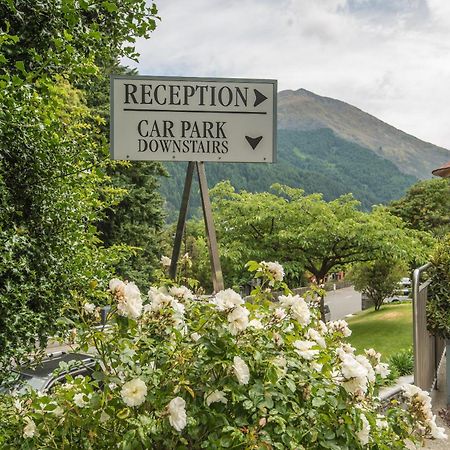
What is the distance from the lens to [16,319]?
3543 mm

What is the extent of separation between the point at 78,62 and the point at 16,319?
209 centimetres

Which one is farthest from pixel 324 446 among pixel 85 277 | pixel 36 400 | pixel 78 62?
pixel 78 62

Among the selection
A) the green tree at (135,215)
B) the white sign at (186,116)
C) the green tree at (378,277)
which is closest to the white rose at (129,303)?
the white sign at (186,116)

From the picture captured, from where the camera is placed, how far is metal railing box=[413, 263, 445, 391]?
454cm

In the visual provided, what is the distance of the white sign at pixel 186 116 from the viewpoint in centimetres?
346

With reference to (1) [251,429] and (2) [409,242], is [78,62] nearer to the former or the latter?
(1) [251,429]

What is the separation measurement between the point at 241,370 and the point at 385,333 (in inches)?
602

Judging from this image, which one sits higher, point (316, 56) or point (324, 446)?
point (316, 56)

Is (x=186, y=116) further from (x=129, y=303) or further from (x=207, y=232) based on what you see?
(x=129, y=303)

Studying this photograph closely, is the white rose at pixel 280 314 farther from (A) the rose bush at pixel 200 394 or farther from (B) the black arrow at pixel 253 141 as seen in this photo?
(B) the black arrow at pixel 253 141

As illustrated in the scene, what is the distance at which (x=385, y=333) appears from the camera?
1625 cm

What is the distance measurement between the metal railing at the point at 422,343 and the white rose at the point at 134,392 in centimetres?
318

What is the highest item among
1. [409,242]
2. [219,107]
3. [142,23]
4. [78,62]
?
[142,23]

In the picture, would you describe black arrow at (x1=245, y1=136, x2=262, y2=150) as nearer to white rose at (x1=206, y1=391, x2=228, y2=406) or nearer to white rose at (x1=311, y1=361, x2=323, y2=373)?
white rose at (x1=311, y1=361, x2=323, y2=373)
